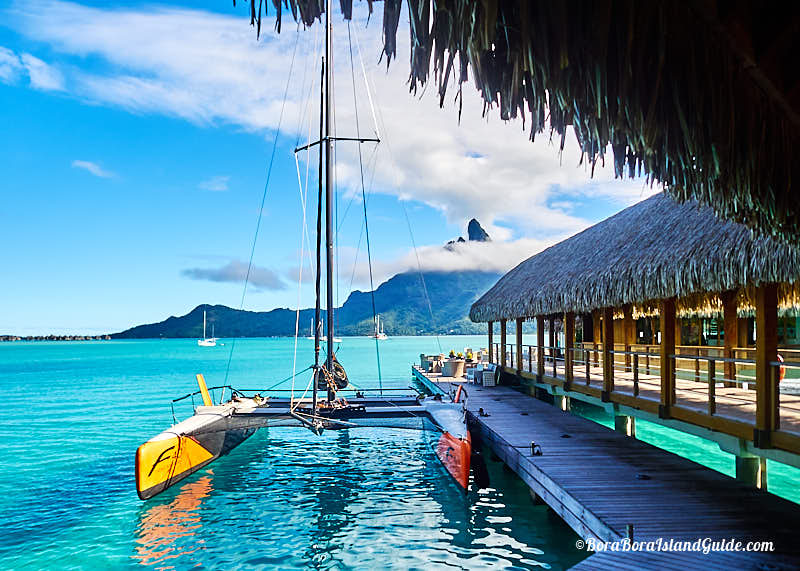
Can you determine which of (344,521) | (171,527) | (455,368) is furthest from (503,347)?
(171,527)

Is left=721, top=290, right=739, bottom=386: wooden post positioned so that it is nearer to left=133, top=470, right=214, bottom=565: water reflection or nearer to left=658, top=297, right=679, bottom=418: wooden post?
left=658, top=297, right=679, bottom=418: wooden post

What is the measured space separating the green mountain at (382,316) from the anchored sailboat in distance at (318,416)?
140016mm

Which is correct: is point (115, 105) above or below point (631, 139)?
above

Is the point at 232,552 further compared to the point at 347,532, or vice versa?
the point at 347,532

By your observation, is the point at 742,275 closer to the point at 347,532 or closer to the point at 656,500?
the point at 656,500

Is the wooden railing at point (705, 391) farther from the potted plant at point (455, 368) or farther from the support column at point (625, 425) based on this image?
the potted plant at point (455, 368)

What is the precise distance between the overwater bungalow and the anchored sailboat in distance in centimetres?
269

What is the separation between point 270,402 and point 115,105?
21.7 m

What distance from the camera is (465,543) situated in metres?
6.77

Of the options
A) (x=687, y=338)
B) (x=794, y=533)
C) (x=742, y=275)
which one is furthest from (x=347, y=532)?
(x=687, y=338)

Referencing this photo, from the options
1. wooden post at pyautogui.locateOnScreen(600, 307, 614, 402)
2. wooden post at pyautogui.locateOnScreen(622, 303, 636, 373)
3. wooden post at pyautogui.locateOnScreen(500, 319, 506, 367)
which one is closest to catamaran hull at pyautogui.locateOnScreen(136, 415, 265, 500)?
wooden post at pyautogui.locateOnScreen(600, 307, 614, 402)

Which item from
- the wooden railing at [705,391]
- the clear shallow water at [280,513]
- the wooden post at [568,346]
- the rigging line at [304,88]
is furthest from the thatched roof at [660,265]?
the rigging line at [304,88]

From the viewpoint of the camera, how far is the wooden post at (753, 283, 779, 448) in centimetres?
564

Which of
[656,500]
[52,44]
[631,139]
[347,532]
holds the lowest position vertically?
[347,532]
